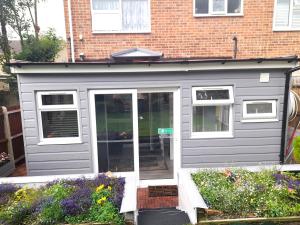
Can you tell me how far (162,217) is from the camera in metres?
Answer: 3.70

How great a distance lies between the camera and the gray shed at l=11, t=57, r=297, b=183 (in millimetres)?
4535

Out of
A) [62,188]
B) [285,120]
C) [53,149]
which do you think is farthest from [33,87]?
[285,120]

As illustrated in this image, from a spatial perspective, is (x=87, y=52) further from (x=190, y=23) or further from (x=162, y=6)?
(x=190, y=23)

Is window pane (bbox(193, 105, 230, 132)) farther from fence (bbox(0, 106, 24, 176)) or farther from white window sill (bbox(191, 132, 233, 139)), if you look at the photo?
fence (bbox(0, 106, 24, 176))

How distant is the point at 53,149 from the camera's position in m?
4.72

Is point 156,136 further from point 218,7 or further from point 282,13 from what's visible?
point 282,13

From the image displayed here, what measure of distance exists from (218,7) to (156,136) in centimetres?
534

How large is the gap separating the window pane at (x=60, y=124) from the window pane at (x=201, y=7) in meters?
5.68

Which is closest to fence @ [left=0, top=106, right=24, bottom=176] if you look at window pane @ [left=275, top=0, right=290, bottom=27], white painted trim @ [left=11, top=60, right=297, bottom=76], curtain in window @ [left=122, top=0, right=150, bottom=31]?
white painted trim @ [left=11, top=60, right=297, bottom=76]

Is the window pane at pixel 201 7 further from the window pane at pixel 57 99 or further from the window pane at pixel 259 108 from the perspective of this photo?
the window pane at pixel 57 99

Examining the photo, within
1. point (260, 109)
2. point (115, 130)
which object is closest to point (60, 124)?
point (115, 130)

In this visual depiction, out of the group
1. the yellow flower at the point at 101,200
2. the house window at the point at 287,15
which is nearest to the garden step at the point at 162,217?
the yellow flower at the point at 101,200

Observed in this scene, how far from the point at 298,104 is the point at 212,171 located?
4.27 meters

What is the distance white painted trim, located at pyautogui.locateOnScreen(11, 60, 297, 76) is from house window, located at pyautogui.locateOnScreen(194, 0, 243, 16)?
3.67 meters
